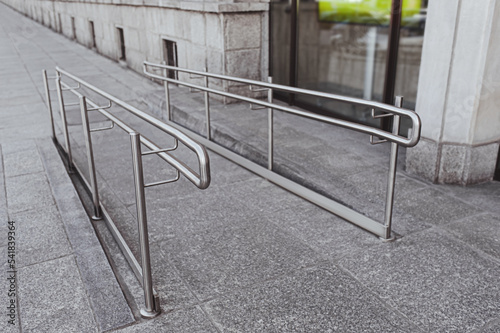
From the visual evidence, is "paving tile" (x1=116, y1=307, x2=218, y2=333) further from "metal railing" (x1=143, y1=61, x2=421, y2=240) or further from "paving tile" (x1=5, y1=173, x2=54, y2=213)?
"paving tile" (x1=5, y1=173, x2=54, y2=213)

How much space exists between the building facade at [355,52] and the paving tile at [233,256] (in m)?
1.86

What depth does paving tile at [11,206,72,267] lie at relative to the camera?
3.26m

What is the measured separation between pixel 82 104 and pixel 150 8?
659 centimetres

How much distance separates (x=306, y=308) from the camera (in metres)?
2.71

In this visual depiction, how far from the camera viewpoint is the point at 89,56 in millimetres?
14125

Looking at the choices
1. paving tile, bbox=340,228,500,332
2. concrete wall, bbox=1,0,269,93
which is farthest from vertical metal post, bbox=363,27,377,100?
paving tile, bbox=340,228,500,332

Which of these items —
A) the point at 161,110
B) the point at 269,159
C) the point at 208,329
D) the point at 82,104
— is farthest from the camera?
the point at 161,110

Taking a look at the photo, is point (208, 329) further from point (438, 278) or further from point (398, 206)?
point (398, 206)

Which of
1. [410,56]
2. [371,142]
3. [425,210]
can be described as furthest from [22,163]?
[410,56]

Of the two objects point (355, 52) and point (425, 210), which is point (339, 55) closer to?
point (355, 52)

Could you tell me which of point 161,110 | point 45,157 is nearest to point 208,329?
point 45,157

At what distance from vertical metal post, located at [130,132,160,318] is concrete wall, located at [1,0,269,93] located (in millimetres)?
5002

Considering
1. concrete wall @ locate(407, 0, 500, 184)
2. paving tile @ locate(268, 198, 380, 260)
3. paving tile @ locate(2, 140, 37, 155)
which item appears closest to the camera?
paving tile @ locate(268, 198, 380, 260)

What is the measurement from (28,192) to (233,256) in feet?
7.43
